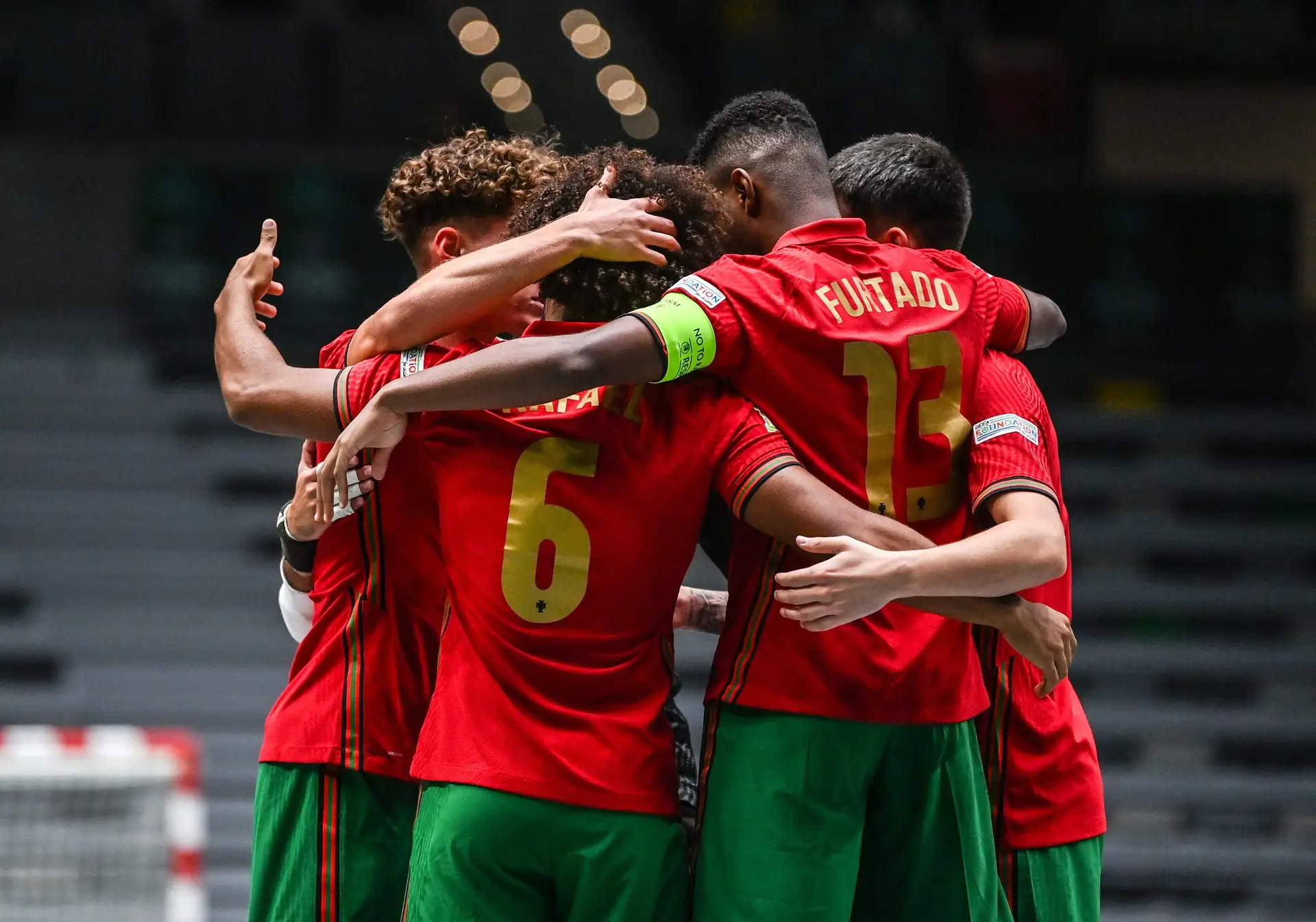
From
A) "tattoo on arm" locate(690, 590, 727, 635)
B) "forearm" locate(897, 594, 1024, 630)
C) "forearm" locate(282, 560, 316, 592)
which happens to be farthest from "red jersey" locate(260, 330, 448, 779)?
"forearm" locate(897, 594, 1024, 630)

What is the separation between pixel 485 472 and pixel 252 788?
6.70 metres

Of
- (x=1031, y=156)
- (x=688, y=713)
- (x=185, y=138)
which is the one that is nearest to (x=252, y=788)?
(x=688, y=713)

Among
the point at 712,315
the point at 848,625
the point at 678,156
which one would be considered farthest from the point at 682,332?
the point at 678,156

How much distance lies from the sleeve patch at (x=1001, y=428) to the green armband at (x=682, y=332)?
1.67 ft

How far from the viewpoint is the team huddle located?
92.8 inches

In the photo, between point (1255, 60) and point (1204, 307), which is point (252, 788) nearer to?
point (1204, 307)

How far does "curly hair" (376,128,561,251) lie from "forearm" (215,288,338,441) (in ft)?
1.39

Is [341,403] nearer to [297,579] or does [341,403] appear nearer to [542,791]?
[297,579]

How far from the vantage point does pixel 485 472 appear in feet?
8.12

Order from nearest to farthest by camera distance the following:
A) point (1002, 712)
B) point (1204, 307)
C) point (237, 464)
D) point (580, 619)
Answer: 1. point (580, 619)
2. point (1002, 712)
3. point (237, 464)
4. point (1204, 307)

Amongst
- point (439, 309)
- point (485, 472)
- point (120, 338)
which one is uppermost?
point (120, 338)

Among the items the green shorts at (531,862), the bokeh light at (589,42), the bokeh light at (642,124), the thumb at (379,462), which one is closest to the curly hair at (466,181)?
the thumb at (379,462)

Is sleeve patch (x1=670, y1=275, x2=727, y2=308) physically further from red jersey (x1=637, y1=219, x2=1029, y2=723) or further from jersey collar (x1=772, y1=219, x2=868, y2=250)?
jersey collar (x1=772, y1=219, x2=868, y2=250)

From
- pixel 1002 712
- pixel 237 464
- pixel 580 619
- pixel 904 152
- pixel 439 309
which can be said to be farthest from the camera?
pixel 237 464
